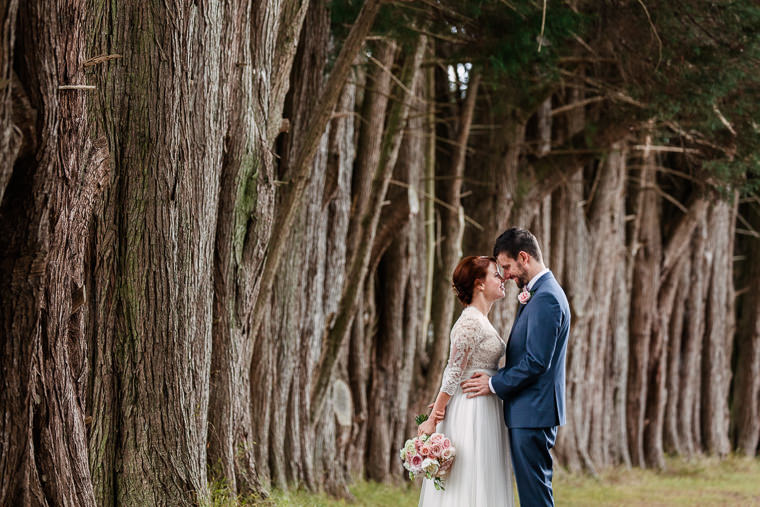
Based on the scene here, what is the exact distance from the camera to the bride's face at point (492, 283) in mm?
5570

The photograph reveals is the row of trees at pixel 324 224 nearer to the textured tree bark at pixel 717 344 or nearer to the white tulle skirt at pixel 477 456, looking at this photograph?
the textured tree bark at pixel 717 344

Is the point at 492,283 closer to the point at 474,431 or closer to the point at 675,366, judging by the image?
the point at 474,431

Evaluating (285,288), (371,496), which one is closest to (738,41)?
(285,288)

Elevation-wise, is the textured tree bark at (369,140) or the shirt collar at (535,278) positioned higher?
the textured tree bark at (369,140)

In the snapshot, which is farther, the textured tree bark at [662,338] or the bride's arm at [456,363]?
the textured tree bark at [662,338]

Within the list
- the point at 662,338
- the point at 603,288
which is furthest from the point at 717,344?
the point at 603,288

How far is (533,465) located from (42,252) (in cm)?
293

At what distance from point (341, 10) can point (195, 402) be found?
4217 mm

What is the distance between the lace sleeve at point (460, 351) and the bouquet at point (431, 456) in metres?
0.31

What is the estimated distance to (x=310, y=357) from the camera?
845cm

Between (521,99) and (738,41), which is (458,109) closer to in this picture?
(521,99)

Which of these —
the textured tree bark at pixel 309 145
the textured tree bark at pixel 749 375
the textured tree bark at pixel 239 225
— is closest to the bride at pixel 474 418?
the textured tree bark at pixel 239 225

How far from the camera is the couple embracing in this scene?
5199mm

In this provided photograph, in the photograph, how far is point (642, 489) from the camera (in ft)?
37.7
